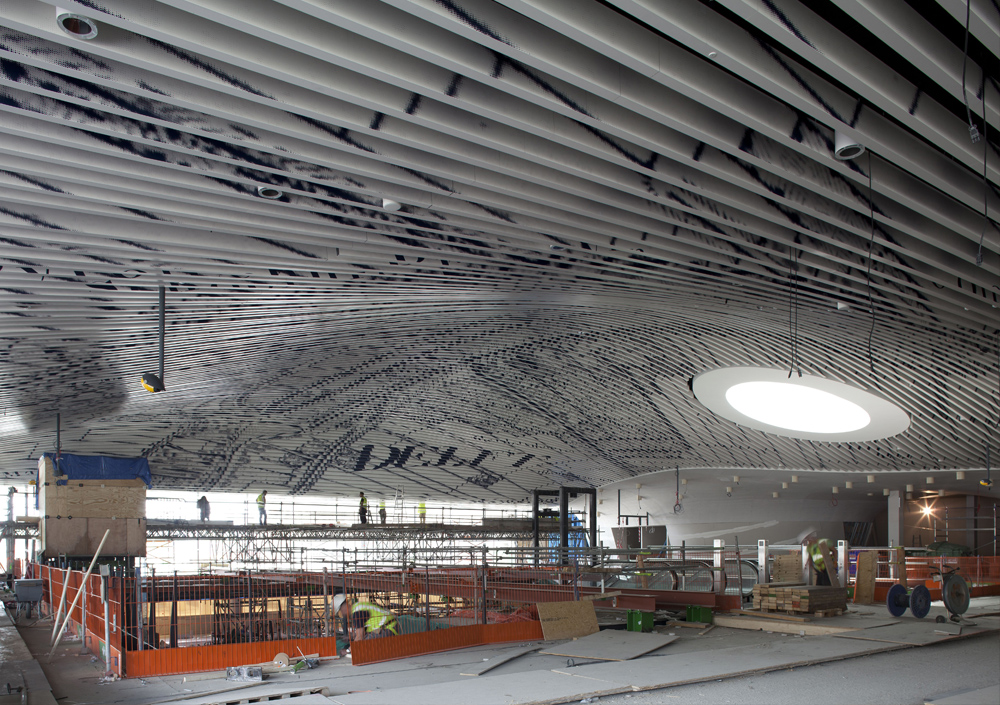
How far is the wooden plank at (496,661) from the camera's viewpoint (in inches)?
426

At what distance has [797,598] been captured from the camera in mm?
15766

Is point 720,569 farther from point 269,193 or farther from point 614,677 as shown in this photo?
point 269,193

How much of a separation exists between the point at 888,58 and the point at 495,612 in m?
12.6

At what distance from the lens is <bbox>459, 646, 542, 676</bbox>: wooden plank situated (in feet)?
35.5

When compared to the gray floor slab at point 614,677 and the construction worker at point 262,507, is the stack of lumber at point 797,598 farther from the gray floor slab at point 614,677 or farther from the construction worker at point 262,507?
the construction worker at point 262,507

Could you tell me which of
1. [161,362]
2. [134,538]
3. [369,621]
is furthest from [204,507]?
[161,362]

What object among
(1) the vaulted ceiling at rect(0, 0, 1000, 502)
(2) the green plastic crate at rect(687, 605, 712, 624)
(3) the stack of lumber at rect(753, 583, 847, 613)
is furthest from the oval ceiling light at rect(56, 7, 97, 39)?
(3) the stack of lumber at rect(753, 583, 847, 613)

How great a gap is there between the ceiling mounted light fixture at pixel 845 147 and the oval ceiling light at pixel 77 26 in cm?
680

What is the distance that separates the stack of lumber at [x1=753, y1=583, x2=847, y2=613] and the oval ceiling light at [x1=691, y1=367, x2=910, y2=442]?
834 cm

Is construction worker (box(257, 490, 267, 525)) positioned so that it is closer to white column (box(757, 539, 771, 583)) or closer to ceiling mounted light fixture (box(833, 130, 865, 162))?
white column (box(757, 539, 771, 583))

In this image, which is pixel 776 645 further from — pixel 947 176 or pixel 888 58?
pixel 888 58

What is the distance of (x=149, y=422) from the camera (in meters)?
30.0

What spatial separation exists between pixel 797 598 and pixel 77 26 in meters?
15.4

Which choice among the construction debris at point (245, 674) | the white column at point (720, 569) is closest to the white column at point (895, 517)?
the white column at point (720, 569)
